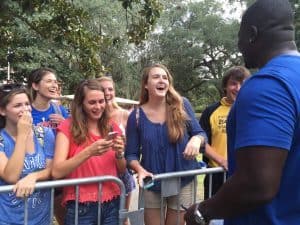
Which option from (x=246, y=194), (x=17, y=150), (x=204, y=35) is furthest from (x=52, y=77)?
(x=204, y=35)

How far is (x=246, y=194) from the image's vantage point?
161 centimetres

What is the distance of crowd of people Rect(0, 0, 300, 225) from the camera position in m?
1.56

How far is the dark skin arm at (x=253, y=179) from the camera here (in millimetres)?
1537

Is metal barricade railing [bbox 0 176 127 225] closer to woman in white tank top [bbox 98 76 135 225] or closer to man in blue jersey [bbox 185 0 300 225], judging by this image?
woman in white tank top [bbox 98 76 135 225]

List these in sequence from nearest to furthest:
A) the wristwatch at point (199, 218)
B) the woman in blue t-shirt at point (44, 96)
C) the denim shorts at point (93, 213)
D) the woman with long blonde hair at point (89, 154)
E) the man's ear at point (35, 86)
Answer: the wristwatch at point (199, 218) < the woman with long blonde hair at point (89, 154) < the denim shorts at point (93, 213) < the woman in blue t-shirt at point (44, 96) < the man's ear at point (35, 86)

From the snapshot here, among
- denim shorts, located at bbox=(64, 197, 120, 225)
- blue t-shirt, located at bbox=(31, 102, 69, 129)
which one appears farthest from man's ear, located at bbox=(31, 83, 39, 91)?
denim shorts, located at bbox=(64, 197, 120, 225)

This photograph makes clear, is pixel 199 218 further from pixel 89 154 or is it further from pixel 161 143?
pixel 161 143

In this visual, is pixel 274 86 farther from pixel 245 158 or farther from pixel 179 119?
pixel 179 119

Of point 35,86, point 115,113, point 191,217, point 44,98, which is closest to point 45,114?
point 44,98

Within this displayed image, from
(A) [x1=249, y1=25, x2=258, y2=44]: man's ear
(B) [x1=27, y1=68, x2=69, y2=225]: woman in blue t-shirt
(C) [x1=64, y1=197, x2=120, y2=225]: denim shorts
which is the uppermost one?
(A) [x1=249, y1=25, x2=258, y2=44]: man's ear

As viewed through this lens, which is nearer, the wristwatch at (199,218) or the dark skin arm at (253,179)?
the dark skin arm at (253,179)

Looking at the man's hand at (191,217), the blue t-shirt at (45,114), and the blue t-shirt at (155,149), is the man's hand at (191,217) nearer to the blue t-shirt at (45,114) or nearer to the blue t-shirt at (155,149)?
the blue t-shirt at (155,149)

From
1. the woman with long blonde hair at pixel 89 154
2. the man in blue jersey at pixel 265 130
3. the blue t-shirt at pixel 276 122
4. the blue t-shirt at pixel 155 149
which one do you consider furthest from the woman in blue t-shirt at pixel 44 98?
the blue t-shirt at pixel 276 122

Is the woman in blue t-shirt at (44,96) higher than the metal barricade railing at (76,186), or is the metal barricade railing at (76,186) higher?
the woman in blue t-shirt at (44,96)
